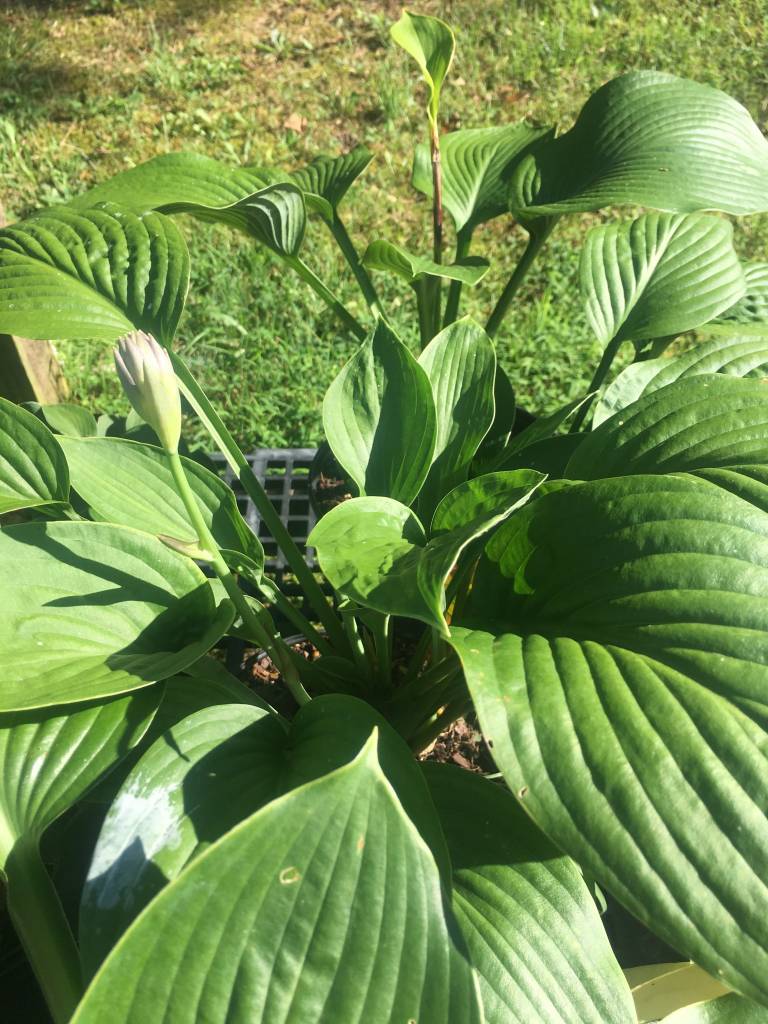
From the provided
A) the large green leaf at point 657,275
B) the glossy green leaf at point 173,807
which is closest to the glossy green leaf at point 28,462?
the glossy green leaf at point 173,807

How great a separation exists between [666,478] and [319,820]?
17.9 inches

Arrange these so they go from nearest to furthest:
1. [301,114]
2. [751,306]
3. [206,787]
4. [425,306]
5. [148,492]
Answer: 1. [206,787]
2. [148,492]
3. [751,306]
4. [425,306]
5. [301,114]

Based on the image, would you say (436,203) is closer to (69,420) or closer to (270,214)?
(270,214)

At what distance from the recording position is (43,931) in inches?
29.1

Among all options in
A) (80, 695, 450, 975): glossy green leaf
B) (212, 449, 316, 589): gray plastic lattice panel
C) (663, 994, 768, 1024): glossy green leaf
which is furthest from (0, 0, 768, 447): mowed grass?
(663, 994, 768, 1024): glossy green leaf

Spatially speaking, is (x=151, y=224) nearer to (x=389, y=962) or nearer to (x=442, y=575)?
(x=442, y=575)

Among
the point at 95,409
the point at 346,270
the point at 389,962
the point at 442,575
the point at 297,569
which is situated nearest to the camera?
the point at 389,962

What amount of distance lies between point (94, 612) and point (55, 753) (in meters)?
0.15

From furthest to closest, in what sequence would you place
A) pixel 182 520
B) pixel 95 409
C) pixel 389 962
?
1. pixel 95 409
2. pixel 182 520
3. pixel 389 962

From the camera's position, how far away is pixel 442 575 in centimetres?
69

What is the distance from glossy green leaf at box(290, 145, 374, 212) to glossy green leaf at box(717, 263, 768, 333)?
0.66 metres

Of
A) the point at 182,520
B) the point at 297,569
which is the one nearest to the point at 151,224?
the point at 182,520

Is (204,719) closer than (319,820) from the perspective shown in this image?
No

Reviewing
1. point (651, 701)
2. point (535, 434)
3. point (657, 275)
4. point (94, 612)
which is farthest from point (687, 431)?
point (94, 612)
